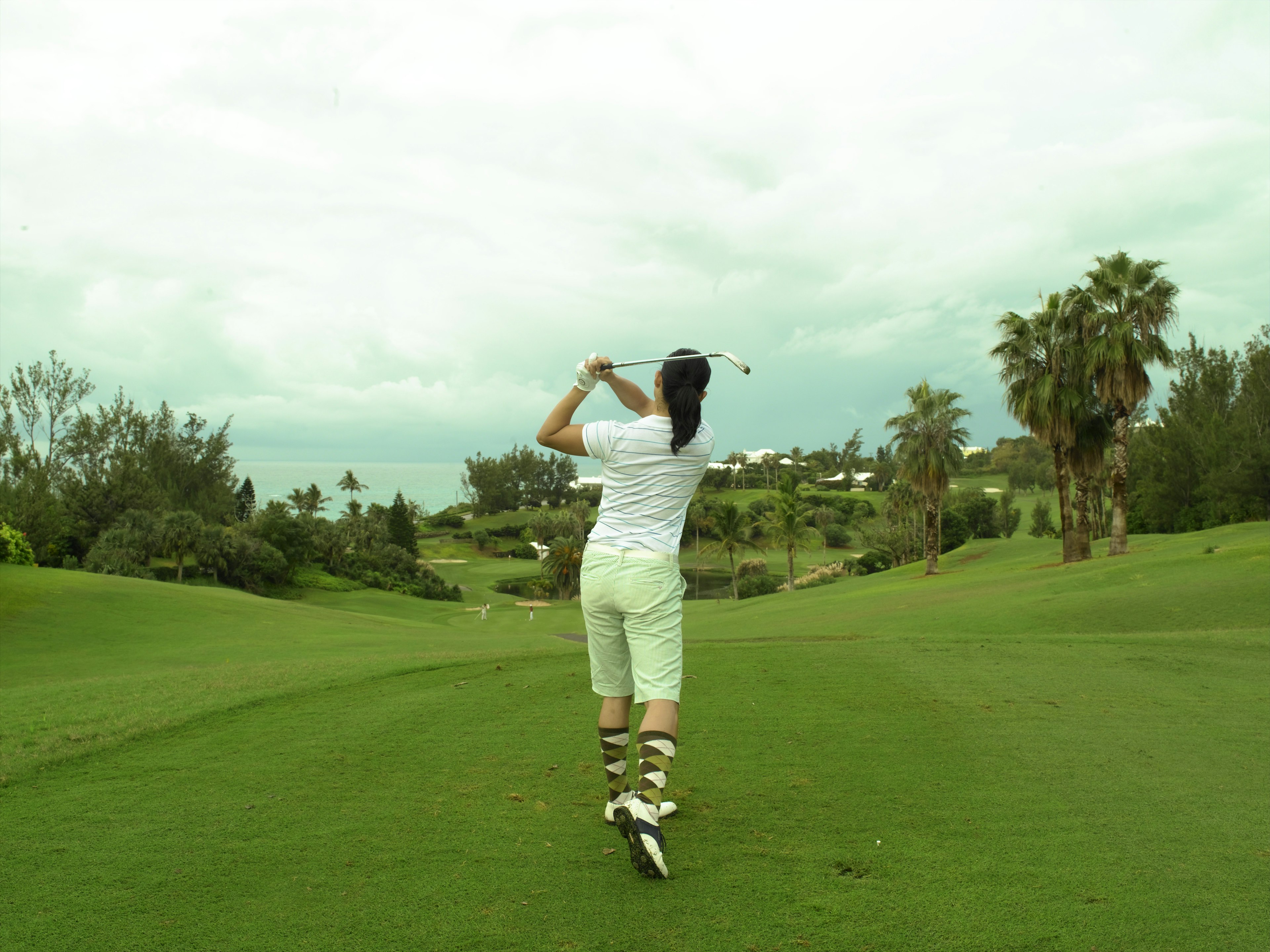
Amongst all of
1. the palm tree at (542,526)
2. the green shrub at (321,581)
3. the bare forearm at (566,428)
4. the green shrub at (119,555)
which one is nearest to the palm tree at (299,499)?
the palm tree at (542,526)

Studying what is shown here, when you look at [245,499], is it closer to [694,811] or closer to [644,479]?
[694,811]

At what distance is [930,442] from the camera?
43.3m

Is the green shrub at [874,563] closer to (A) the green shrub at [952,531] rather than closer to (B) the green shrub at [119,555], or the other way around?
(A) the green shrub at [952,531]

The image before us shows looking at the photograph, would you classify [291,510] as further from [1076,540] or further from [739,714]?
[739,714]

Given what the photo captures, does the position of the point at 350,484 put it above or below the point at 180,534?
above

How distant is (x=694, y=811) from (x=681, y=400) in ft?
7.88

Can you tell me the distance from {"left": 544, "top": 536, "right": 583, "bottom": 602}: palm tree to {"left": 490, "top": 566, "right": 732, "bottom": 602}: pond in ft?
6.54

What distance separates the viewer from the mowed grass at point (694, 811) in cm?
340

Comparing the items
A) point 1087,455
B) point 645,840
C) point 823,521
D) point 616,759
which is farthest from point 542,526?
point 645,840

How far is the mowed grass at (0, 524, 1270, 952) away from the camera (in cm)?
340

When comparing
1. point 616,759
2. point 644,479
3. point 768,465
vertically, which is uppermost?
point 768,465

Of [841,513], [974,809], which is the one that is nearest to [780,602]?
[974,809]

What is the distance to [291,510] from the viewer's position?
65875 millimetres

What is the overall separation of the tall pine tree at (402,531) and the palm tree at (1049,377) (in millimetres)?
60112
